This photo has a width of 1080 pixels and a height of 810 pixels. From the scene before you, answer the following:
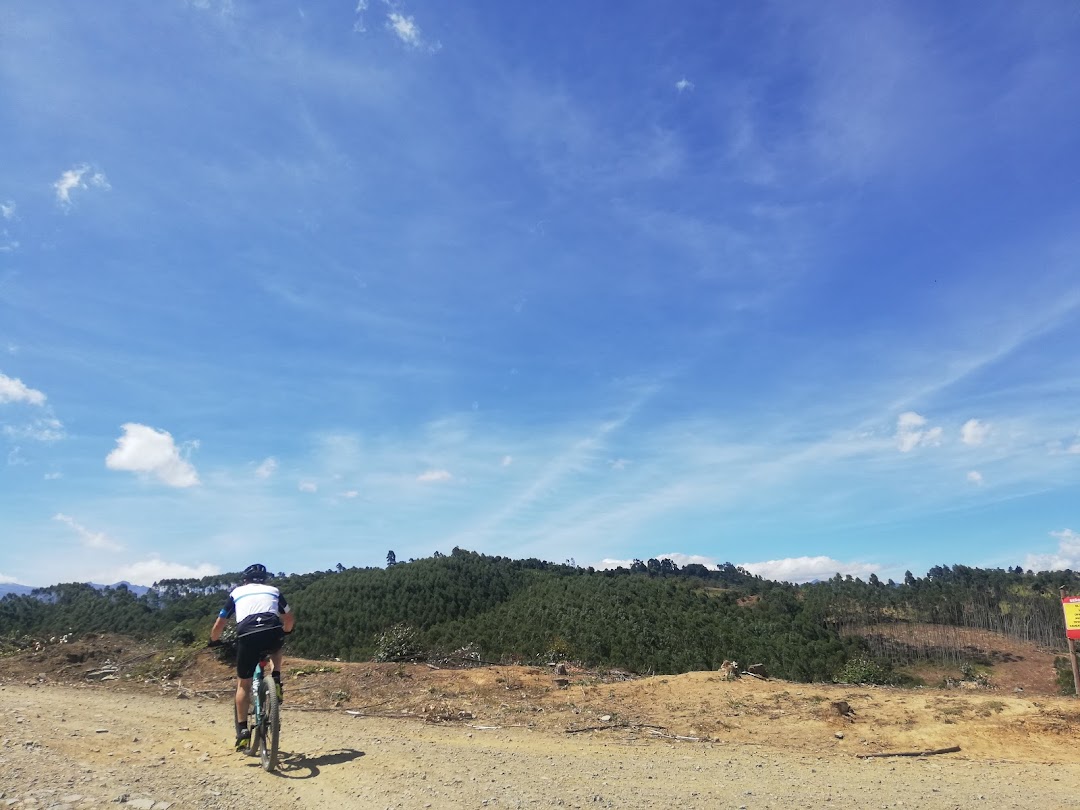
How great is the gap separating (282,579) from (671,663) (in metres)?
88.3

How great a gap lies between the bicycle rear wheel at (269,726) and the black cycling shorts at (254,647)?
0.30m

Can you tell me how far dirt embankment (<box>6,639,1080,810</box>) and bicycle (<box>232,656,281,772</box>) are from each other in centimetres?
24

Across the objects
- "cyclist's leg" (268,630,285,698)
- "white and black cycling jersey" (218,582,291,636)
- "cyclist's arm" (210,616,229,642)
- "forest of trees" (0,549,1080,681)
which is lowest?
"forest of trees" (0,549,1080,681)

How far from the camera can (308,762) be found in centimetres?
796

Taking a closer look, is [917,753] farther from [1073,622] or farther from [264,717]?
[264,717]

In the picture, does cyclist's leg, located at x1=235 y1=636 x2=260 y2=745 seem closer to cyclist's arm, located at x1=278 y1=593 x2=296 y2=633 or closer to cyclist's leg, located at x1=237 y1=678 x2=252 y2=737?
cyclist's leg, located at x1=237 y1=678 x2=252 y2=737

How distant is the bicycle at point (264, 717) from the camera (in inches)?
295

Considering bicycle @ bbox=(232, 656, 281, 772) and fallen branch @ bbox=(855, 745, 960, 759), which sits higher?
bicycle @ bbox=(232, 656, 281, 772)

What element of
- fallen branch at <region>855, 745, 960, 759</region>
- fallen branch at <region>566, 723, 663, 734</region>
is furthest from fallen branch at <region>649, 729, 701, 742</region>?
fallen branch at <region>855, 745, 960, 759</region>

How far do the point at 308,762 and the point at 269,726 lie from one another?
2.69 ft

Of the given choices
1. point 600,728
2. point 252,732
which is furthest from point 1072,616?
point 252,732

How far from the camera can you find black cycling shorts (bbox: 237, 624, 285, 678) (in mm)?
7875

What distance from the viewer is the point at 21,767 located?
23.7ft

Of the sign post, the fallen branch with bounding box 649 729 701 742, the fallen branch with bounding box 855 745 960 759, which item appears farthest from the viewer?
the sign post
